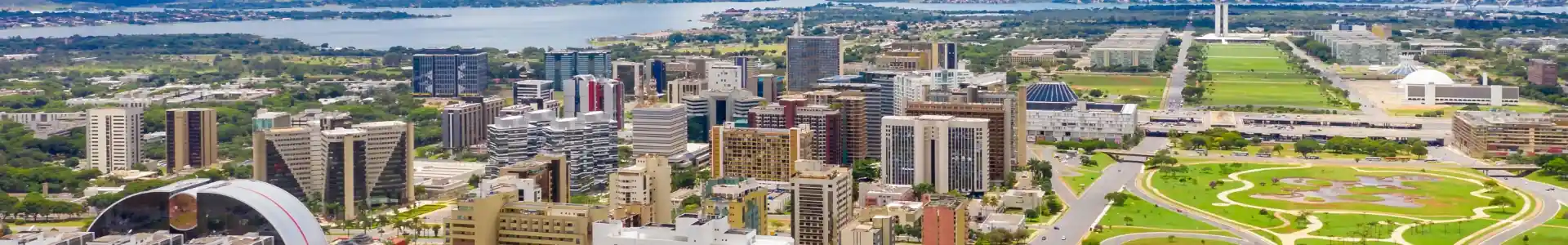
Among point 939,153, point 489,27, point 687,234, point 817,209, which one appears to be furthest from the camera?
point 489,27

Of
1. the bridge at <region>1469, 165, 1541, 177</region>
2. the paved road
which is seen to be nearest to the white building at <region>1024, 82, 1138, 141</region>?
the paved road

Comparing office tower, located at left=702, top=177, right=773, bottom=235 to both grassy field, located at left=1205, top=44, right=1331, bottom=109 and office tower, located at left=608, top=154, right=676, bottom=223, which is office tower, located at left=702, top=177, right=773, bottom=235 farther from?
grassy field, located at left=1205, top=44, right=1331, bottom=109

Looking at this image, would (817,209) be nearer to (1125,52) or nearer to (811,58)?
(811,58)

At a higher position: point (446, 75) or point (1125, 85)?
point (446, 75)

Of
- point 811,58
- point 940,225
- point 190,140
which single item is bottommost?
point 940,225

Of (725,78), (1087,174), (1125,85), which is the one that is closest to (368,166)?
(1087,174)

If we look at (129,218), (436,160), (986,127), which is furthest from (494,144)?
(129,218)

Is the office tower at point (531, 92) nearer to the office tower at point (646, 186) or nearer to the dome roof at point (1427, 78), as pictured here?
the office tower at point (646, 186)
